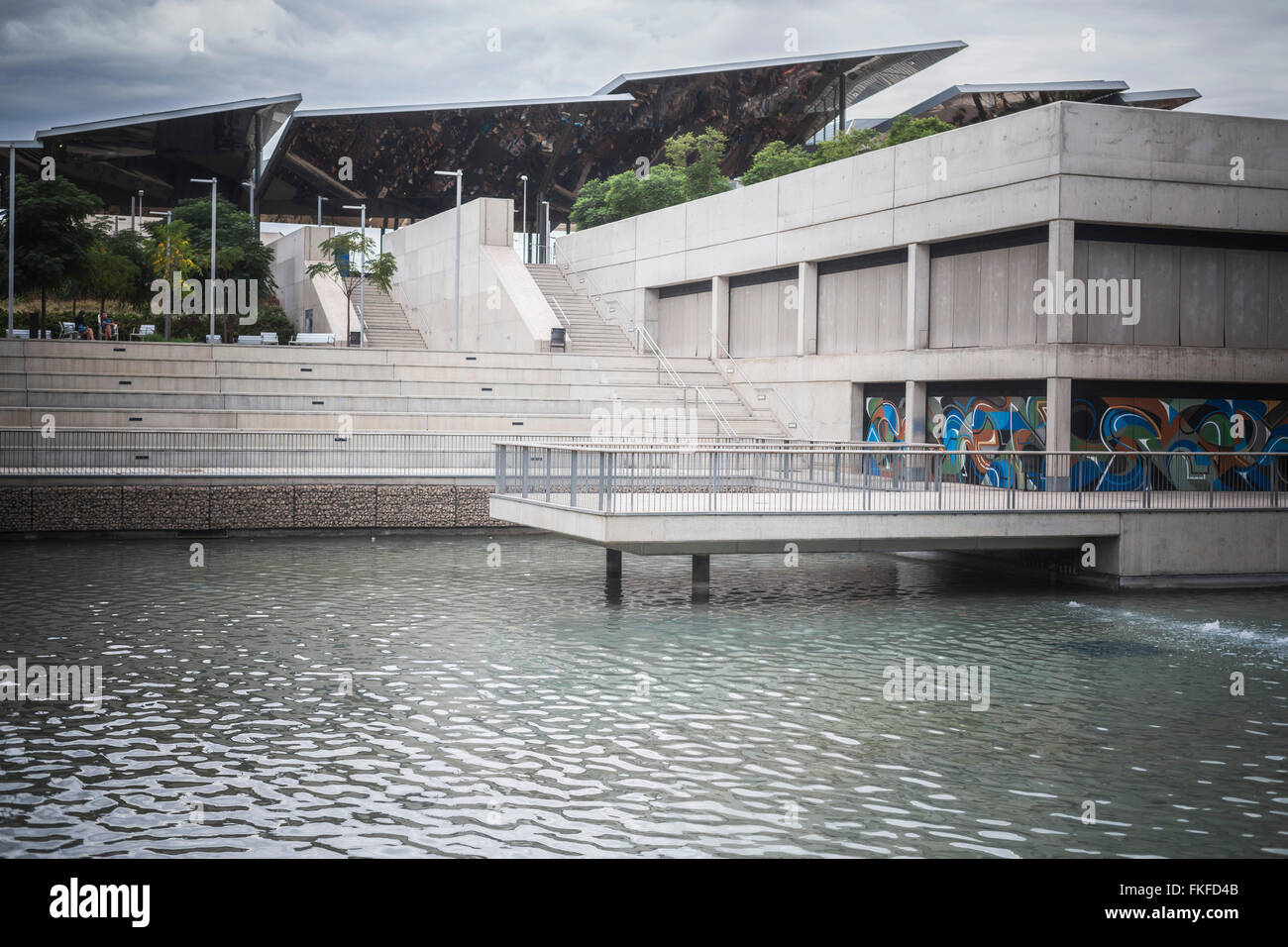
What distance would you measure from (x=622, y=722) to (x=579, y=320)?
39.2 meters

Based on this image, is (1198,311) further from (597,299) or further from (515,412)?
(597,299)

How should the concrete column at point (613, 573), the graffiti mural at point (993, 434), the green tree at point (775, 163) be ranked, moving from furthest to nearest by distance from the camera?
1. the green tree at point (775, 163)
2. the graffiti mural at point (993, 434)
3. the concrete column at point (613, 573)

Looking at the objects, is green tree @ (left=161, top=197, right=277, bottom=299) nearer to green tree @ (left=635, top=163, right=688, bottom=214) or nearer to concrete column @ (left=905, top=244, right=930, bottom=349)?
green tree @ (left=635, top=163, right=688, bottom=214)

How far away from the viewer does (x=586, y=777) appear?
1046cm

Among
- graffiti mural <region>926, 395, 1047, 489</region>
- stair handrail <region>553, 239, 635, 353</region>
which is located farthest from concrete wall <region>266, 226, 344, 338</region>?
graffiti mural <region>926, 395, 1047, 489</region>

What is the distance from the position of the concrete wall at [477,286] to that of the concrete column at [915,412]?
1586 centimetres

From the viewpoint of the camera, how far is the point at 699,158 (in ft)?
234

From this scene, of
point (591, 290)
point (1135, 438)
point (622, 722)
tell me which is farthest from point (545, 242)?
point (622, 722)

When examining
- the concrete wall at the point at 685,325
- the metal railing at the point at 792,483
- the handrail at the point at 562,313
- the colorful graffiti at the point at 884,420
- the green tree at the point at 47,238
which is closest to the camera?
the metal railing at the point at 792,483

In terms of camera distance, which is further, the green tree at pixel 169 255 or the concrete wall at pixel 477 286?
the green tree at pixel 169 255

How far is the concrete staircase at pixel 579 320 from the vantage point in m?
47.3

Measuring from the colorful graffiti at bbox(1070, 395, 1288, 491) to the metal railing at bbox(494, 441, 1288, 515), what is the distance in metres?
1.07

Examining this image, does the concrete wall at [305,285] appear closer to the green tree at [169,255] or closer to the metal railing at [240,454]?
the green tree at [169,255]

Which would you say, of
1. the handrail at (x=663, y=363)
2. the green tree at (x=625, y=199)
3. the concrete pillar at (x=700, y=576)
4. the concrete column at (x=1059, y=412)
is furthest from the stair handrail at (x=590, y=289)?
the concrete pillar at (x=700, y=576)
